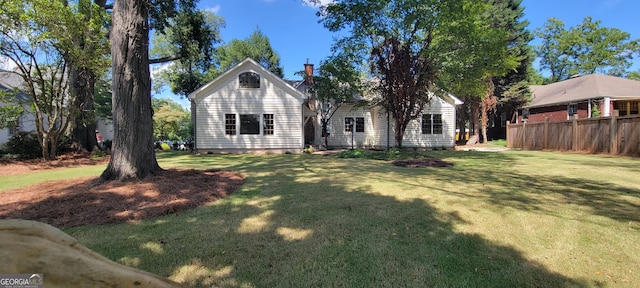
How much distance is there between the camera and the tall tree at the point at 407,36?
525 inches

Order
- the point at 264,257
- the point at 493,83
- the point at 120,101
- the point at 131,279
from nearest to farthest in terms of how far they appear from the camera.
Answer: the point at 131,279 < the point at 264,257 < the point at 120,101 < the point at 493,83

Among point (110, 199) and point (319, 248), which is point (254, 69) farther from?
point (319, 248)

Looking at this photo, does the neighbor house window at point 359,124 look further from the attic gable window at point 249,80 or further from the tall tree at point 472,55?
the attic gable window at point 249,80

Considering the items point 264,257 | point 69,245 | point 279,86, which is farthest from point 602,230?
point 279,86

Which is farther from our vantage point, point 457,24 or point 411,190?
point 457,24

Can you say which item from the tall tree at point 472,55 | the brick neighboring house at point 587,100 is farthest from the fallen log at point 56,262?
the brick neighboring house at point 587,100

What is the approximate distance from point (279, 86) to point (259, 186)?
1197 cm

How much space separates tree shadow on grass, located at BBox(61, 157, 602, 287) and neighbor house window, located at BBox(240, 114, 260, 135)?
12.9 meters

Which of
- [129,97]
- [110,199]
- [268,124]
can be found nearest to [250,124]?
[268,124]

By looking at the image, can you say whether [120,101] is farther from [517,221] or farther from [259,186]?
[517,221]

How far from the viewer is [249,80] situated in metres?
17.5

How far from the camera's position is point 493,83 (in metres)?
25.7

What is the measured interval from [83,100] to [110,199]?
13.5m

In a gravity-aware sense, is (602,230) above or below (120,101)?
below
